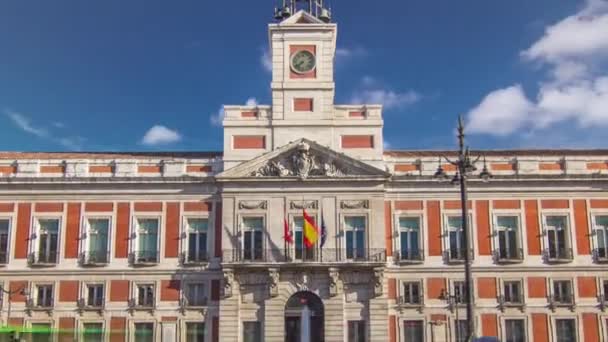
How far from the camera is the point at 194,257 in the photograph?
119 feet

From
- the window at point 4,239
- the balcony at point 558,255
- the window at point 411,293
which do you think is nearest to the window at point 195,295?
the window at point 4,239

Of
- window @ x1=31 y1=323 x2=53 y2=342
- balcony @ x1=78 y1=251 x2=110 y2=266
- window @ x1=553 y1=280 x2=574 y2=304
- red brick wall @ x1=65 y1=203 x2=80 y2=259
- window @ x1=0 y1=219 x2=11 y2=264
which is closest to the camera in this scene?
window @ x1=31 y1=323 x2=53 y2=342

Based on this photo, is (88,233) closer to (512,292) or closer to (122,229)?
(122,229)

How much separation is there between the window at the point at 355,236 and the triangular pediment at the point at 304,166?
85.0 inches

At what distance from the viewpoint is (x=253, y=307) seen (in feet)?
115

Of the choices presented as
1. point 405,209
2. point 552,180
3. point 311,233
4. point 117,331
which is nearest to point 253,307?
point 311,233

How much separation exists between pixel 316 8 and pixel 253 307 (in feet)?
54.8

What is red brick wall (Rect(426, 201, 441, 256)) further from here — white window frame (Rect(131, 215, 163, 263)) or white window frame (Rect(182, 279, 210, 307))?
white window frame (Rect(131, 215, 163, 263))

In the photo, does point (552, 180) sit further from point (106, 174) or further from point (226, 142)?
point (106, 174)

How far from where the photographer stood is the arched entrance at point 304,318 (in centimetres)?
3497

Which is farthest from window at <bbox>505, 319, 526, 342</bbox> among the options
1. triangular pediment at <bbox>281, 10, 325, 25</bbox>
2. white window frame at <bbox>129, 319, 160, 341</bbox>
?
triangular pediment at <bbox>281, 10, 325, 25</bbox>

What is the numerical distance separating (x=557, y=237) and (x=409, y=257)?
25.0 ft

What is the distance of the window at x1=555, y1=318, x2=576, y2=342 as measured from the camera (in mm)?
35312

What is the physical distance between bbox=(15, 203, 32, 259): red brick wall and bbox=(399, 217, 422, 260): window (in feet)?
62.1
